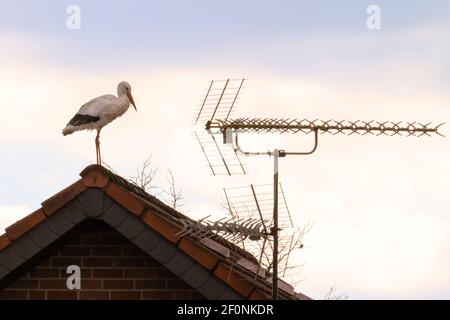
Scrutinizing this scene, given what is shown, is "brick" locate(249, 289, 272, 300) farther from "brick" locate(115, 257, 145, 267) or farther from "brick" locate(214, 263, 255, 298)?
"brick" locate(115, 257, 145, 267)

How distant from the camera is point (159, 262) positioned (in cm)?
1370

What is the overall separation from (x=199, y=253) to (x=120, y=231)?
2.58 ft

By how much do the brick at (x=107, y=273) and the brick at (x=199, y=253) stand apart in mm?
1219

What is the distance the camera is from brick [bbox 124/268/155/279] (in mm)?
14406

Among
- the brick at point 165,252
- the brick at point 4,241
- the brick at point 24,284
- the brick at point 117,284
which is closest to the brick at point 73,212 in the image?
the brick at point 4,241

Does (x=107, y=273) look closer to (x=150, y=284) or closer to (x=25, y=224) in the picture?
(x=150, y=284)

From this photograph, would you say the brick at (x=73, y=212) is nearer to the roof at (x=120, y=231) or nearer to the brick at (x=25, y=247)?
the roof at (x=120, y=231)

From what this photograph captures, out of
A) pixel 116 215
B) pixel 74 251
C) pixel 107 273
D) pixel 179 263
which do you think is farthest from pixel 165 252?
pixel 74 251

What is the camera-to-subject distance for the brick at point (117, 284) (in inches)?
567
